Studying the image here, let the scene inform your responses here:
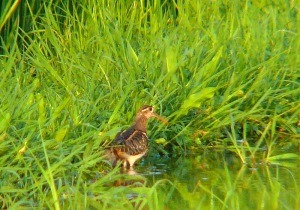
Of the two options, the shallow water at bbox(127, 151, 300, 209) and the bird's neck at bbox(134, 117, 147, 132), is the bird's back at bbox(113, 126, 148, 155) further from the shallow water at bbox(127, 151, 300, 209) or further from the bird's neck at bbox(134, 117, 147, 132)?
the shallow water at bbox(127, 151, 300, 209)

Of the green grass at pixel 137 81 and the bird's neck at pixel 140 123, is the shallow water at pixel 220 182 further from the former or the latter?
the bird's neck at pixel 140 123

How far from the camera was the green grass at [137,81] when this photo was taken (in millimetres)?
6660

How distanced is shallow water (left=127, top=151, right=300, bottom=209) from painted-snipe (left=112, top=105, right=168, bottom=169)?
125mm

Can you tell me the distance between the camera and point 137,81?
8094 millimetres

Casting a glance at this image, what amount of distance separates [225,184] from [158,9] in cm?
331

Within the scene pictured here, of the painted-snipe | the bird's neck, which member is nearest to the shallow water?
the painted-snipe

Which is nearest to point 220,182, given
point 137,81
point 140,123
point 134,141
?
point 134,141

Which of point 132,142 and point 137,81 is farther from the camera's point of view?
point 137,81

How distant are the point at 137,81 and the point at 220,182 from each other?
1.41 m

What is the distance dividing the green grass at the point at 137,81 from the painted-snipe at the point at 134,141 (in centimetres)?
15

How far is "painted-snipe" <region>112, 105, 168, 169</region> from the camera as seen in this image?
7.59 meters

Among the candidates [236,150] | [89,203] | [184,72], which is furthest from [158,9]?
[89,203]

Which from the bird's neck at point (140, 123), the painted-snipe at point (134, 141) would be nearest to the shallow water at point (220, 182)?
the painted-snipe at point (134, 141)

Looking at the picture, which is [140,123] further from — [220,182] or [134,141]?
[220,182]
